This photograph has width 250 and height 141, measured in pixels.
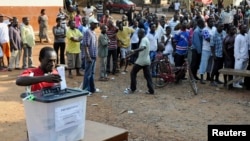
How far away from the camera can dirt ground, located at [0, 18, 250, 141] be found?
6.65 m

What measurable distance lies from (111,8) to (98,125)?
96.9ft

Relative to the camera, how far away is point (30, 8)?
58.5 ft

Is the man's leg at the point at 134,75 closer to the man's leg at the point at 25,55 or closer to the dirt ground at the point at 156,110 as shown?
the dirt ground at the point at 156,110

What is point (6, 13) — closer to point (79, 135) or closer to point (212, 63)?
point (212, 63)

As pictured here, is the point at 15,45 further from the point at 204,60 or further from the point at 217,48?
the point at 217,48

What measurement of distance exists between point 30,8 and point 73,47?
7.94m

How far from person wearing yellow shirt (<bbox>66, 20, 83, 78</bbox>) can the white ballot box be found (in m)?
7.66

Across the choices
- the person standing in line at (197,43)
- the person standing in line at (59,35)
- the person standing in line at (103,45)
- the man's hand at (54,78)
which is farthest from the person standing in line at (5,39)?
the man's hand at (54,78)

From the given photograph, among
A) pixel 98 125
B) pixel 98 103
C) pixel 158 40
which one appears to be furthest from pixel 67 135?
pixel 158 40

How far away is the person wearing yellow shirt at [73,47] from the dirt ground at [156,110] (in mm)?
618

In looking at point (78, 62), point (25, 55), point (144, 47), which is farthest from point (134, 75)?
point (25, 55)

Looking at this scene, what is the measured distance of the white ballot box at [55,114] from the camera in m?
2.82

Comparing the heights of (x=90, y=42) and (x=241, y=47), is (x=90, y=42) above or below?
above

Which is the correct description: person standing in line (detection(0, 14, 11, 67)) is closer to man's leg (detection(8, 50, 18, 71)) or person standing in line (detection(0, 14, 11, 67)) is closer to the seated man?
man's leg (detection(8, 50, 18, 71))
